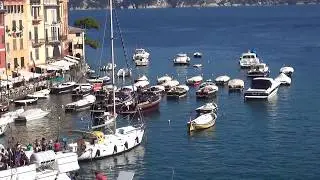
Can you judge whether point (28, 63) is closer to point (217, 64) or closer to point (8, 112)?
point (8, 112)

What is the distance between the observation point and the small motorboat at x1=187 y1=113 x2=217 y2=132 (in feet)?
246

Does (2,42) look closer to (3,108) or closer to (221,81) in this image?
(3,108)

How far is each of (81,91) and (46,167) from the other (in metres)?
43.7

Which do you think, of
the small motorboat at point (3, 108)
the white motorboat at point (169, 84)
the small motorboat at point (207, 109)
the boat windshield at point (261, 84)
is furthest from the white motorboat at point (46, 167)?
the boat windshield at point (261, 84)

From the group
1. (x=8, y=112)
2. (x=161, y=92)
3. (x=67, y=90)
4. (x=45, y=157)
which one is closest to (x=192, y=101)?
(x=161, y=92)

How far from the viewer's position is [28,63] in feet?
356

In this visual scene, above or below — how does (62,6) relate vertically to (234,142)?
above

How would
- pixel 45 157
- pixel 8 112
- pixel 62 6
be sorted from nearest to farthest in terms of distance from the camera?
pixel 45 157 → pixel 8 112 → pixel 62 6

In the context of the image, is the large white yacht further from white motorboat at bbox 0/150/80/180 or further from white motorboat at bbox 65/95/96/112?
white motorboat at bbox 0/150/80/180

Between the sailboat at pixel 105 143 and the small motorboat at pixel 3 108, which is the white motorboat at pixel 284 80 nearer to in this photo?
the small motorboat at pixel 3 108

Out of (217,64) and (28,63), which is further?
(217,64)

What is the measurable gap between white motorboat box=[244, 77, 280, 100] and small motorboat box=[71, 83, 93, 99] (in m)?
20.6

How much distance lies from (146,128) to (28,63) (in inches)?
1439

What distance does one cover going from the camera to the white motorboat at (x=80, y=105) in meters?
86.8
